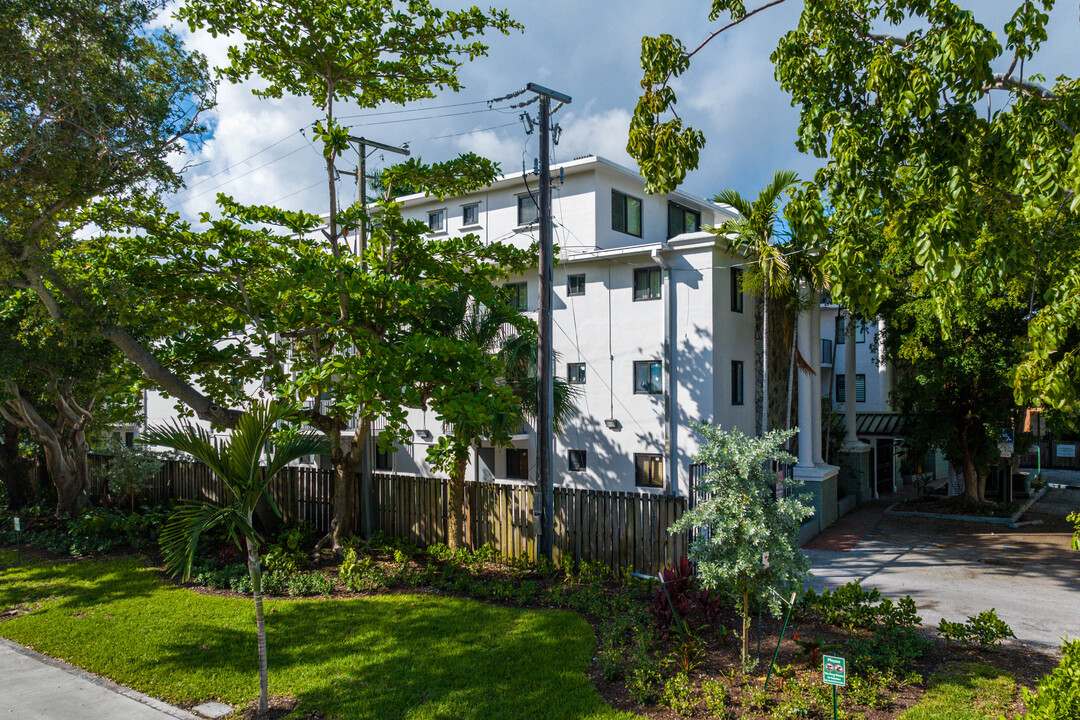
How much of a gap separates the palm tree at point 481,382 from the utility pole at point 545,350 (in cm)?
55

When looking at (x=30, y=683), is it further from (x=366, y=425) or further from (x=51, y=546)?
(x=51, y=546)

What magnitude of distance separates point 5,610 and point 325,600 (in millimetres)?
5087

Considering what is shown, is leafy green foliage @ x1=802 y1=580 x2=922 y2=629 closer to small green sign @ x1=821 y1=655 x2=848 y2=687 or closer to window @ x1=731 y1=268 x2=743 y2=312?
small green sign @ x1=821 y1=655 x2=848 y2=687

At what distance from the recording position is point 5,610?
10719 mm

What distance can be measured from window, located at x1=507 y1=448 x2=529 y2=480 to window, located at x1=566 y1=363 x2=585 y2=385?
114 inches

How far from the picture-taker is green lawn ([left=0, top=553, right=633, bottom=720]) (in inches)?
273

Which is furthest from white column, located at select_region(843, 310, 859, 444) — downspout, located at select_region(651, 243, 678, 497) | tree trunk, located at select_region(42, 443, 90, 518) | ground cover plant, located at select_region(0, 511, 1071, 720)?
tree trunk, located at select_region(42, 443, 90, 518)

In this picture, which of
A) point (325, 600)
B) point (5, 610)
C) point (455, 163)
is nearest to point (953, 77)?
point (455, 163)

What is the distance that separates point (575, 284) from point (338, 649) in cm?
1383

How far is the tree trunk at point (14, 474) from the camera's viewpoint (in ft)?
66.2

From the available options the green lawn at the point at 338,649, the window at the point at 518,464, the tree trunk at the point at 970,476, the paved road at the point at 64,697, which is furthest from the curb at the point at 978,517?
the paved road at the point at 64,697

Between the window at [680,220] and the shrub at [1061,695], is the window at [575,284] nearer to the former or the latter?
the window at [680,220]

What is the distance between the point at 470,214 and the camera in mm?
23297

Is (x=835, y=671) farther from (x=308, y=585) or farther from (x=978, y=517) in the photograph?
(x=978, y=517)
